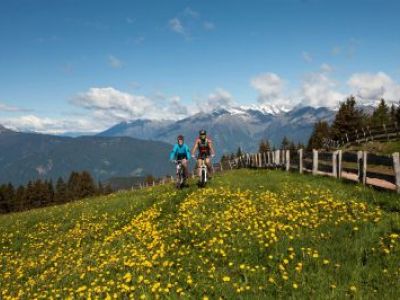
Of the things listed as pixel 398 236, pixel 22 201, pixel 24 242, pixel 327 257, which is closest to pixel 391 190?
pixel 398 236

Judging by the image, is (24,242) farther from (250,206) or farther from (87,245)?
(250,206)

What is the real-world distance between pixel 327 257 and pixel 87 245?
8683 mm

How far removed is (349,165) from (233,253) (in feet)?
50.1

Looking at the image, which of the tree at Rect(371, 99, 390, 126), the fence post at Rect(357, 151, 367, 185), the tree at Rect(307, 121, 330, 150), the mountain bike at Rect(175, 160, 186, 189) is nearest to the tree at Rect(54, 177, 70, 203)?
the tree at Rect(307, 121, 330, 150)

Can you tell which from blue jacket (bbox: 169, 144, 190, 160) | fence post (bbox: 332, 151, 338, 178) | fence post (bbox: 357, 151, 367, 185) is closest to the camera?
fence post (bbox: 357, 151, 367, 185)

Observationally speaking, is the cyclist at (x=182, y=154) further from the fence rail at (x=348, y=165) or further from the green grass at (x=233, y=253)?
the fence rail at (x=348, y=165)

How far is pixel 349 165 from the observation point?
2366cm

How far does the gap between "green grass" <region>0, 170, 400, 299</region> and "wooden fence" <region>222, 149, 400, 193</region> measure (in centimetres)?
114

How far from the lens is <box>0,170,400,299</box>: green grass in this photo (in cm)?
861

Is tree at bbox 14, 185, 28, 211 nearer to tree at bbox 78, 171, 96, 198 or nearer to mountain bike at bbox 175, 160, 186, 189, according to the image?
tree at bbox 78, 171, 96, 198

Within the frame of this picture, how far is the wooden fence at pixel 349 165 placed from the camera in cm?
1723

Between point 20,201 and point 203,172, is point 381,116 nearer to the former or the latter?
point 203,172

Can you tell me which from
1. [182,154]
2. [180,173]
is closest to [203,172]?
[180,173]

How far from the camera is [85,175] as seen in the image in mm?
145375
